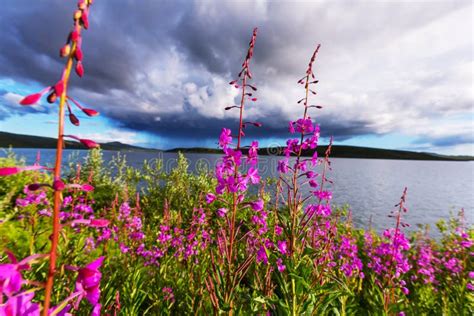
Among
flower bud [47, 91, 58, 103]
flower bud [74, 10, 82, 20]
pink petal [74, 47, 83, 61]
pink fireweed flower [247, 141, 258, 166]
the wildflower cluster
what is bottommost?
the wildflower cluster

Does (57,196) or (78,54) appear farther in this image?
(78,54)

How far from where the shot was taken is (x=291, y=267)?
1.77m

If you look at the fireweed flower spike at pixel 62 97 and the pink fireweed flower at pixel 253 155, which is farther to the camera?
the pink fireweed flower at pixel 253 155

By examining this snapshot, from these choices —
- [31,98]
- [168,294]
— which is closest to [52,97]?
[31,98]

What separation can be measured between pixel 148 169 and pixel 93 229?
4.28m

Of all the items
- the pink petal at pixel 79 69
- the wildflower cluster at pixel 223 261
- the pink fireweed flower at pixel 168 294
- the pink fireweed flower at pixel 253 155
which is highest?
the pink petal at pixel 79 69

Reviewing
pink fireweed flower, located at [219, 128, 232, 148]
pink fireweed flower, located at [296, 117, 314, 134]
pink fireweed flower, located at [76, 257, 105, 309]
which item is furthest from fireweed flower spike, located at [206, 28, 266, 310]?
pink fireweed flower, located at [76, 257, 105, 309]

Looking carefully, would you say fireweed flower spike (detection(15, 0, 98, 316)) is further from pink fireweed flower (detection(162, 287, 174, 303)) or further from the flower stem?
pink fireweed flower (detection(162, 287, 174, 303))

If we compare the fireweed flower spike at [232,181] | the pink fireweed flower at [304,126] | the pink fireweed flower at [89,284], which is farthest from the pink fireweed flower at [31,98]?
the pink fireweed flower at [304,126]

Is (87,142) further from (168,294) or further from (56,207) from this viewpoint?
(168,294)

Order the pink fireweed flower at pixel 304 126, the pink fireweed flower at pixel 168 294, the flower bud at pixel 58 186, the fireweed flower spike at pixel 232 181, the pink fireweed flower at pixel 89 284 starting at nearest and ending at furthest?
the flower bud at pixel 58 186 → the pink fireweed flower at pixel 89 284 → the fireweed flower spike at pixel 232 181 → the pink fireweed flower at pixel 304 126 → the pink fireweed flower at pixel 168 294

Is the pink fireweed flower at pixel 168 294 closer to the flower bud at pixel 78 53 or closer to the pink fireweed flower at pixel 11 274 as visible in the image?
the pink fireweed flower at pixel 11 274

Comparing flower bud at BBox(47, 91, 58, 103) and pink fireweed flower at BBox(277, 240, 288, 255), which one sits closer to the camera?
flower bud at BBox(47, 91, 58, 103)

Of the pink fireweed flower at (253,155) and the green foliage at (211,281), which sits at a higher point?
the pink fireweed flower at (253,155)
